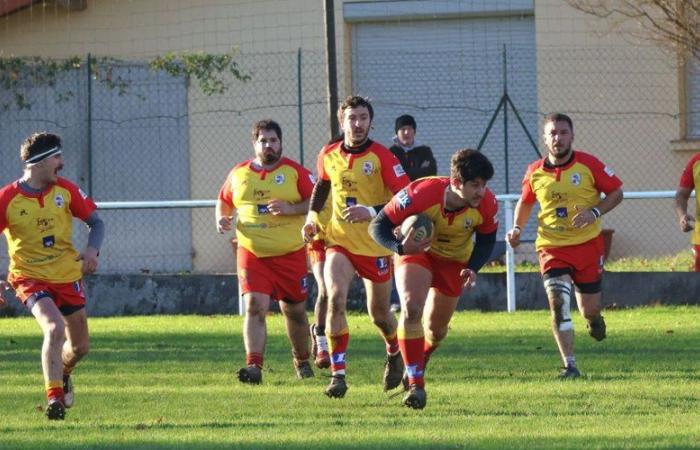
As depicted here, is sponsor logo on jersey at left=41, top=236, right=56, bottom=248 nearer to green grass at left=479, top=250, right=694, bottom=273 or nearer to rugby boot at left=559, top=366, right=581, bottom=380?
rugby boot at left=559, top=366, right=581, bottom=380

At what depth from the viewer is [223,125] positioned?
22.6m

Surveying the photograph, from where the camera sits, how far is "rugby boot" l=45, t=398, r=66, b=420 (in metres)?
9.82

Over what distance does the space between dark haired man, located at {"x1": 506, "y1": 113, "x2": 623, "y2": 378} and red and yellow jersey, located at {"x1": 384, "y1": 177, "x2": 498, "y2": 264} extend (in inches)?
76.0

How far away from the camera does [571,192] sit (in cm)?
1242

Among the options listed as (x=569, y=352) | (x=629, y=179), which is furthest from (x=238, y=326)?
(x=629, y=179)

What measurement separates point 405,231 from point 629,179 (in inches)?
495

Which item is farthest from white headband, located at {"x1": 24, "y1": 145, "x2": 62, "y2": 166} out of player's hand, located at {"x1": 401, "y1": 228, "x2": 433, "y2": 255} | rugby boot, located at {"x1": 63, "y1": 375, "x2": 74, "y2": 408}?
player's hand, located at {"x1": 401, "y1": 228, "x2": 433, "y2": 255}

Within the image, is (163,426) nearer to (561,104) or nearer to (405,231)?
(405,231)

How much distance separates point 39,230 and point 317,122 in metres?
11.1

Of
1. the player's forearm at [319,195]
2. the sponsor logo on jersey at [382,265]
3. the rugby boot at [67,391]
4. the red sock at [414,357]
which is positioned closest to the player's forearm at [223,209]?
the player's forearm at [319,195]

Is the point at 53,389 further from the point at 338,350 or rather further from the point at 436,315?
the point at 436,315

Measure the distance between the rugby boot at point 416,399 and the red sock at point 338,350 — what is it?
1.09 meters

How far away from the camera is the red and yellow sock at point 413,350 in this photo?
10.0 m

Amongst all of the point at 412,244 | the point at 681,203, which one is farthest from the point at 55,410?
the point at 681,203
